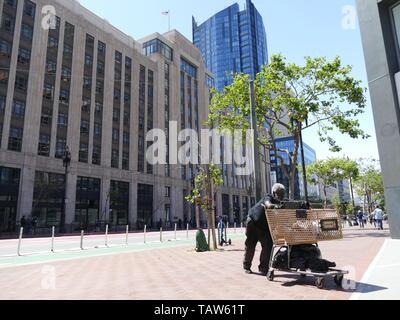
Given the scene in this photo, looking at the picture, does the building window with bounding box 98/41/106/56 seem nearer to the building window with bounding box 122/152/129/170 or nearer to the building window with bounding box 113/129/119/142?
the building window with bounding box 113/129/119/142

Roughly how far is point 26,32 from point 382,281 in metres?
42.8

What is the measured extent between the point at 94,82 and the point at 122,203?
1757 cm

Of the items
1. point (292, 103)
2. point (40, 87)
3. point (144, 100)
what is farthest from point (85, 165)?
point (292, 103)

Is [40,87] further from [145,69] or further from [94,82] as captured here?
[145,69]

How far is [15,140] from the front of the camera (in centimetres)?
3447

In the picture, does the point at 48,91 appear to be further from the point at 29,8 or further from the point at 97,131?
the point at 29,8

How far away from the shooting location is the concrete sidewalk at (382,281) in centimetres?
468

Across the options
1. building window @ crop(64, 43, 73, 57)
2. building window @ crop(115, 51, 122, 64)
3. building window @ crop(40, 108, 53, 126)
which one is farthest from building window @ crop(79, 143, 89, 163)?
building window @ crop(115, 51, 122, 64)

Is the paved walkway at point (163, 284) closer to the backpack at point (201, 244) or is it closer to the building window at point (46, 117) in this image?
the backpack at point (201, 244)

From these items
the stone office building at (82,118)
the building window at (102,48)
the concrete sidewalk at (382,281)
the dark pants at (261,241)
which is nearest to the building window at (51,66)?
the stone office building at (82,118)

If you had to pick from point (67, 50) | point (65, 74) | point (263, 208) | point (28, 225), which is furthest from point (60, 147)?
point (263, 208)

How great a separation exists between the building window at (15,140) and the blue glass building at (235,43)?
351 feet

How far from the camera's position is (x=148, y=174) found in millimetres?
51062
